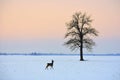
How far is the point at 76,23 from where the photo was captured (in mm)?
46250

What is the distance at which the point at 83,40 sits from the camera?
151 feet

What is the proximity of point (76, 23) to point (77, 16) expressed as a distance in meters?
1.01
